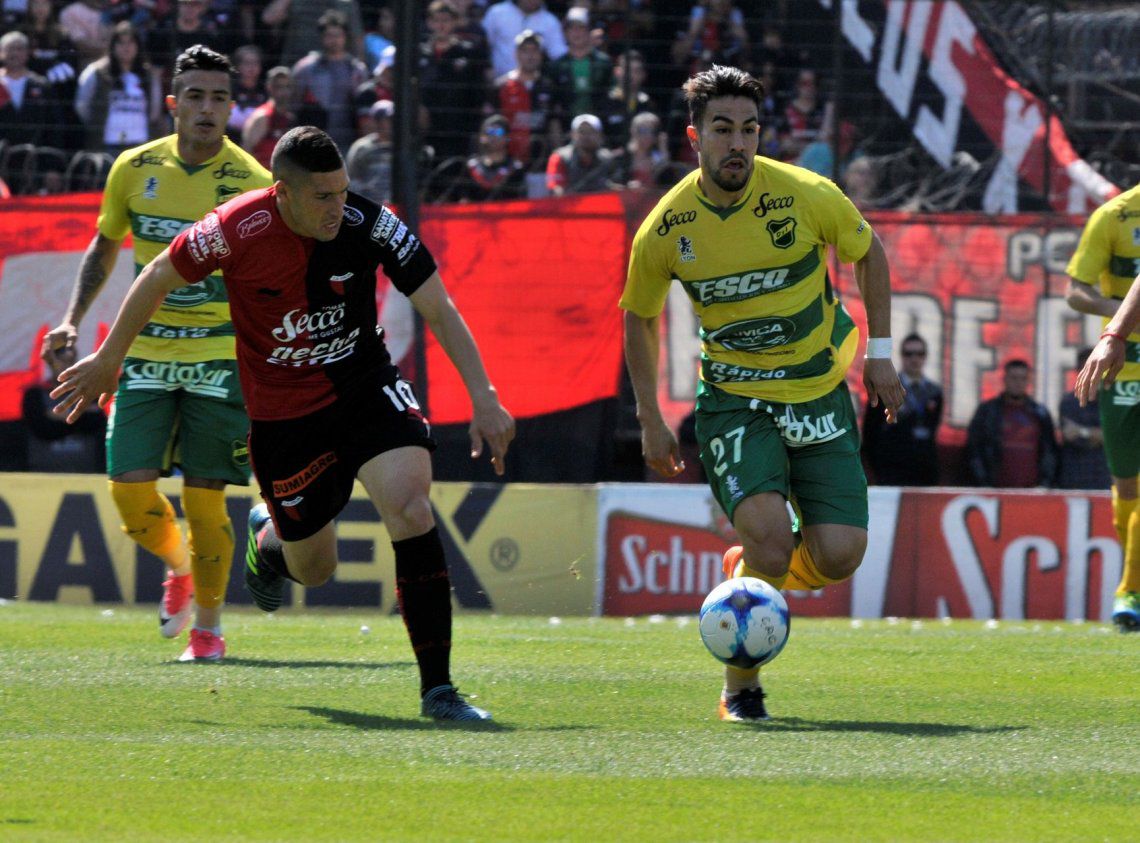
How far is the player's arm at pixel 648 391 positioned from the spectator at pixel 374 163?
263 inches

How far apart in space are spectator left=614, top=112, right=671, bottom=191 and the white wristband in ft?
23.0

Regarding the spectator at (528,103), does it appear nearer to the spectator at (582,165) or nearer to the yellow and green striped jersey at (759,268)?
the spectator at (582,165)

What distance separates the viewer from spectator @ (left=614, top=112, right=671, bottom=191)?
1393 centimetres

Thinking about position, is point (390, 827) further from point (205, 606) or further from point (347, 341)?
point (205, 606)

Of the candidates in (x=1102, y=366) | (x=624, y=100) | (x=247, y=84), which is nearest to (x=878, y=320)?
(x=1102, y=366)

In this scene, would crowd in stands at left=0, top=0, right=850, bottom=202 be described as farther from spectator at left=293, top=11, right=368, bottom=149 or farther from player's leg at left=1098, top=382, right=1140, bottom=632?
player's leg at left=1098, top=382, right=1140, bottom=632

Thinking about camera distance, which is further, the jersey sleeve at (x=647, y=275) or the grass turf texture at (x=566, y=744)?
the jersey sleeve at (x=647, y=275)

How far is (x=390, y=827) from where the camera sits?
5.02 m

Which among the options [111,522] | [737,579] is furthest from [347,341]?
[111,522]

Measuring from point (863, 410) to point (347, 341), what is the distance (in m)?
6.99

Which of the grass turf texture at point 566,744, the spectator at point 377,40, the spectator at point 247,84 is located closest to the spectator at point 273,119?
the spectator at point 247,84

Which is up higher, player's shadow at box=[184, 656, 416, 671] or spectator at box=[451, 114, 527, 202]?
spectator at box=[451, 114, 527, 202]

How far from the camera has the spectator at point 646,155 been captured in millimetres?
13930

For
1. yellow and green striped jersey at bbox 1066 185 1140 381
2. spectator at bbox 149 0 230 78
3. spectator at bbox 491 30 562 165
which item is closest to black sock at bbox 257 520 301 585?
yellow and green striped jersey at bbox 1066 185 1140 381
